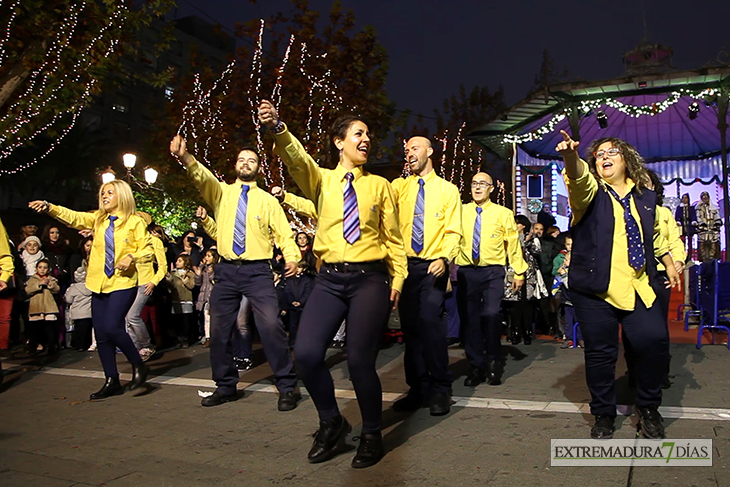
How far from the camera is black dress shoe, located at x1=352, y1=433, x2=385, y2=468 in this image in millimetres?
4023

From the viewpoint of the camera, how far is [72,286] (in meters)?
10.6

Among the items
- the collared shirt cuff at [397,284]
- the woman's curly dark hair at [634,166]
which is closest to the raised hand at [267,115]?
the collared shirt cuff at [397,284]

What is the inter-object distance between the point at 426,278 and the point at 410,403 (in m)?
1.04

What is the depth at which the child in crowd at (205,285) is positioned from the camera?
10.8 metres

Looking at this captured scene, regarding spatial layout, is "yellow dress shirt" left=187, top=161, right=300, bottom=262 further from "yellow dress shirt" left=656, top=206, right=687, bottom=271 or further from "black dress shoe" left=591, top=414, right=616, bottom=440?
"yellow dress shirt" left=656, top=206, right=687, bottom=271

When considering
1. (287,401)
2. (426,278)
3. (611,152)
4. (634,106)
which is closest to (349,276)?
(426,278)

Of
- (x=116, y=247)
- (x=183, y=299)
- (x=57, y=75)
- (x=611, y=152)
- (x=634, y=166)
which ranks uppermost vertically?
(x=57, y=75)

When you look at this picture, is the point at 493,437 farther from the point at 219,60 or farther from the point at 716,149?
the point at 219,60

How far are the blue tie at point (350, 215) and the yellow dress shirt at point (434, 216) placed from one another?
1.45 metres

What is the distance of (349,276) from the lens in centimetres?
425

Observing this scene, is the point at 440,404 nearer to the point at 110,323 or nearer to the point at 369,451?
the point at 369,451

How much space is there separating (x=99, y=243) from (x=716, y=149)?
19008mm

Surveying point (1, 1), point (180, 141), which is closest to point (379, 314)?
point (180, 141)

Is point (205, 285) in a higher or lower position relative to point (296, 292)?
higher
